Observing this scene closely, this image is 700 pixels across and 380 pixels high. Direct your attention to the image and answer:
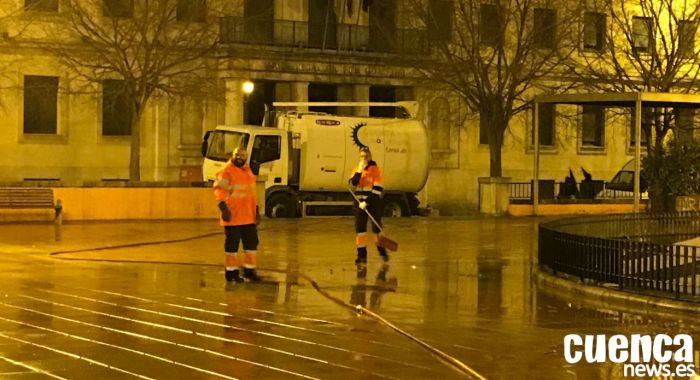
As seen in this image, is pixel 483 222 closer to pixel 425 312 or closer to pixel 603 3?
pixel 603 3

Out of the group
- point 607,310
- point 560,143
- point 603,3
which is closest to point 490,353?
point 607,310

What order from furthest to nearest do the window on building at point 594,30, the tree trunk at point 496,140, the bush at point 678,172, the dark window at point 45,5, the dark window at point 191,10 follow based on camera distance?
1. the window on building at point 594,30
2. the tree trunk at point 496,140
3. the dark window at point 191,10
4. the dark window at point 45,5
5. the bush at point 678,172

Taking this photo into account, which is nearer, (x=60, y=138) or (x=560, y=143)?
(x=60, y=138)

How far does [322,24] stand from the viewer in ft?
145

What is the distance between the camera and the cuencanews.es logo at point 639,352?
34.7ft

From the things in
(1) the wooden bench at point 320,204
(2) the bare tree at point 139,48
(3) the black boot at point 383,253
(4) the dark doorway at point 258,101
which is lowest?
(3) the black boot at point 383,253

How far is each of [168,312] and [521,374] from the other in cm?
482

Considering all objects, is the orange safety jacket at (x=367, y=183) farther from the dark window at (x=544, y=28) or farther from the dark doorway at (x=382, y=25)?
the dark doorway at (x=382, y=25)

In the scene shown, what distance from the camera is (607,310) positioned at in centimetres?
1452

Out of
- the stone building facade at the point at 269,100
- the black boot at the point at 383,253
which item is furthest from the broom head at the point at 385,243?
the stone building facade at the point at 269,100

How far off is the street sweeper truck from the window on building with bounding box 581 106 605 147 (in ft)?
51.7

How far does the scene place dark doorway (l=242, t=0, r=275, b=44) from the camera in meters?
42.0

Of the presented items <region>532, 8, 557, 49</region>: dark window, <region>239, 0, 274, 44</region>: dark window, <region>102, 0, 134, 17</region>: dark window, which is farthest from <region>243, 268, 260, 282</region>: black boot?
<region>239, 0, 274, 44</region>: dark window

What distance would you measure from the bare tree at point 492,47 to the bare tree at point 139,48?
7.45m
